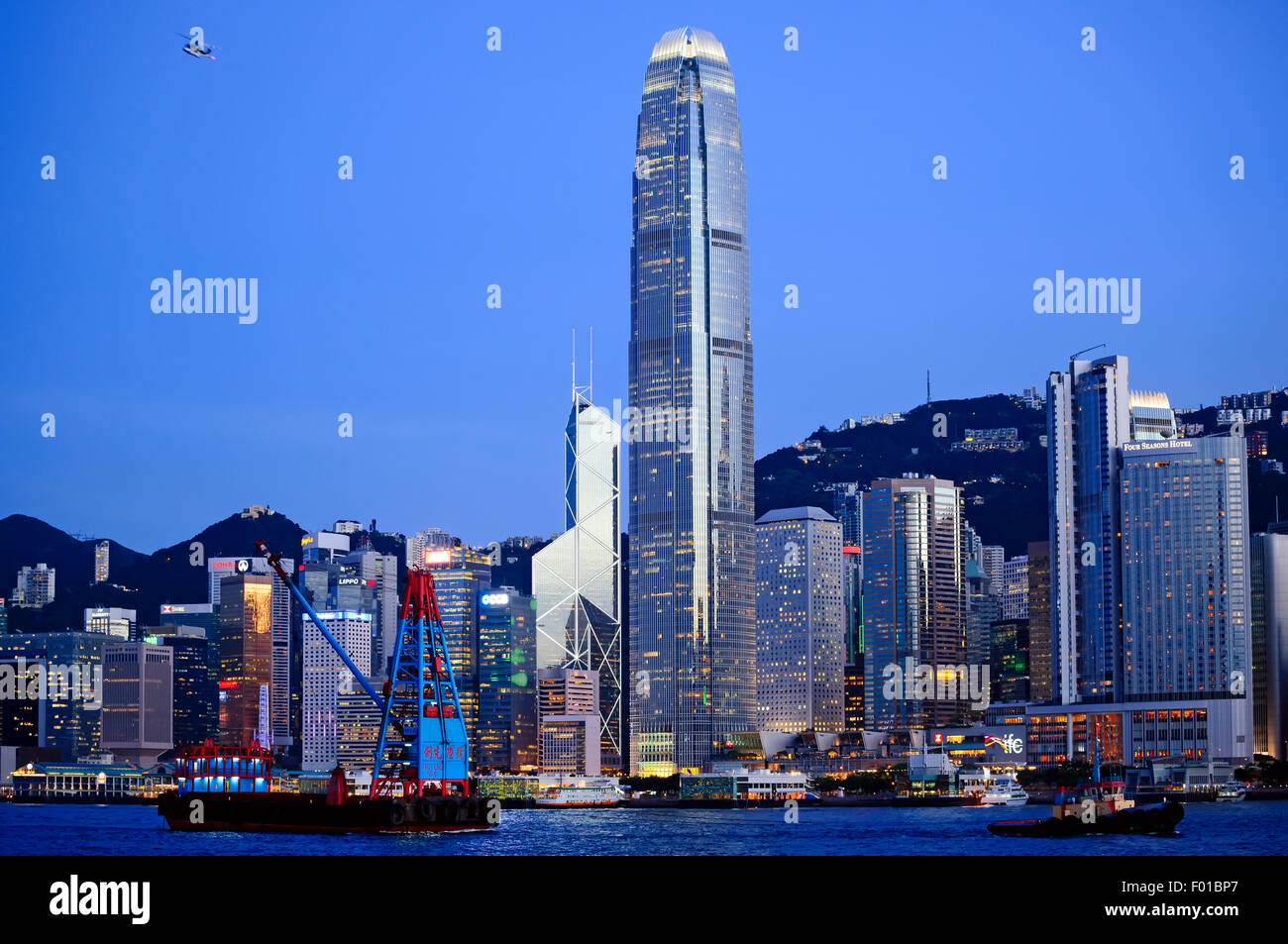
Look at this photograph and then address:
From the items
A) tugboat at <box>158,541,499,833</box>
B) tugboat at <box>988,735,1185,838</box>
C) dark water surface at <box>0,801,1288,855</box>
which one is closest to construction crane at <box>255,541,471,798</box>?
tugboat at <box>158,541,499,833</box>

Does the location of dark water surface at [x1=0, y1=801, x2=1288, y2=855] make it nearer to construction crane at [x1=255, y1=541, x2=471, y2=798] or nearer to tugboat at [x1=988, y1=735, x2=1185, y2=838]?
tugboat at [x1=988, y1=735, x2=1185, y2=838]

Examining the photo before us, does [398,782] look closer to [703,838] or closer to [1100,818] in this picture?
[703,838]

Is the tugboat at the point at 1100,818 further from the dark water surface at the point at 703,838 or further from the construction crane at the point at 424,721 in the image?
the construction crane at the point at 424,721

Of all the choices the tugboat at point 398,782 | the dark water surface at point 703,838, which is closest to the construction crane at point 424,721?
the tugboat at point 398,782

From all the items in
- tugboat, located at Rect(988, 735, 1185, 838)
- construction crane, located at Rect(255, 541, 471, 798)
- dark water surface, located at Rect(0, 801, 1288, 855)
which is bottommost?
dark water surface, located at Rect(0, 801, 1288, 855)

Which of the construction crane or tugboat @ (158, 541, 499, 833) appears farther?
the construction crane
